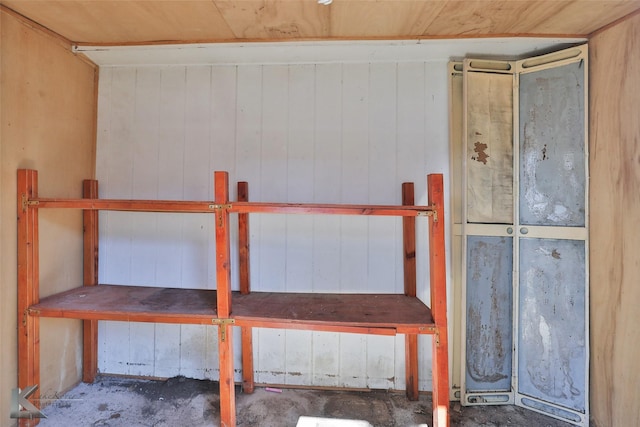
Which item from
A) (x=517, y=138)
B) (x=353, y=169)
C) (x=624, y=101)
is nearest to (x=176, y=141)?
(x=353, y=169)

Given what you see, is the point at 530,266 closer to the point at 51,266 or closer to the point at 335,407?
the point at 335,407

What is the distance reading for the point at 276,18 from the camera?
1398 millimetres

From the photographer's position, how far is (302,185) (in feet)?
5.74

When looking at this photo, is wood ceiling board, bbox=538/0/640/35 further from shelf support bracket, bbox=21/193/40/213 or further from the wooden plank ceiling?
shelf support bracket, bbox=21/193/40/213

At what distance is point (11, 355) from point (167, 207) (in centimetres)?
104

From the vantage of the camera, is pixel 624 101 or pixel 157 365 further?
pixel 157 365

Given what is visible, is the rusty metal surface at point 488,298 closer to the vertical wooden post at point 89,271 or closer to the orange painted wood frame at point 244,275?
the orange painted wood frame at point 244,275

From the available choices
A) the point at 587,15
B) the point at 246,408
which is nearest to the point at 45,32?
the point at 246,408

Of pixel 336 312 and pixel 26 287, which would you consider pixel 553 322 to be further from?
pixel 26 287

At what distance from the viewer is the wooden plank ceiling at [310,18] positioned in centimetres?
130

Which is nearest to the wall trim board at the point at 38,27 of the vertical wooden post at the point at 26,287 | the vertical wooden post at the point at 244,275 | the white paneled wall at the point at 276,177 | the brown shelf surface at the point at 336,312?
the white paneled wall at the point at 276,177

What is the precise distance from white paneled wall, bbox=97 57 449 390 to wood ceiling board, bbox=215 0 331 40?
25 centimetres

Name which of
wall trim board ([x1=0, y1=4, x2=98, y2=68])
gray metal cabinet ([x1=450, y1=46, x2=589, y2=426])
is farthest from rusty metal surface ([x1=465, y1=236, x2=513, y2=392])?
wall trim board ([x1=0, y1=4, x2=98, y2=68])

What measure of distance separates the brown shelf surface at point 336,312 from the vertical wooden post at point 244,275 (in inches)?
4.2
